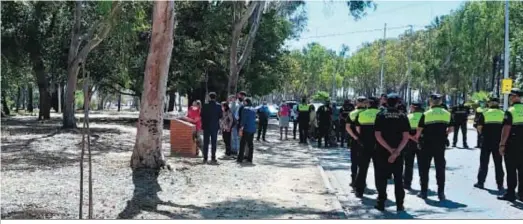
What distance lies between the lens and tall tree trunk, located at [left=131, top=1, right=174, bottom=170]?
1220 centimetres

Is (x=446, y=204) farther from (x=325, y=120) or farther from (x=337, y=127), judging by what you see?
(x=337, y=127)

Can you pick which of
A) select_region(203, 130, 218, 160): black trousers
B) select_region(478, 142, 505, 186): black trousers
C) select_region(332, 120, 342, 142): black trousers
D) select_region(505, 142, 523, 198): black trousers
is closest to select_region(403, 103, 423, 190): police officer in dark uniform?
select_region(478, 142, 505, 186): black trousers

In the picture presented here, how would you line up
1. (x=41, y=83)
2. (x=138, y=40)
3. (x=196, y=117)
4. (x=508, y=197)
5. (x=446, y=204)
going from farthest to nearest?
(x=41, y=83) < (x=138, y=40) < (x=196, y=117) < (x=508, y=197) < (x=446, y=204)

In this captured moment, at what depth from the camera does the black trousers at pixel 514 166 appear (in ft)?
32.5

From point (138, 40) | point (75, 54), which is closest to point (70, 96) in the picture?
point (75, 54)

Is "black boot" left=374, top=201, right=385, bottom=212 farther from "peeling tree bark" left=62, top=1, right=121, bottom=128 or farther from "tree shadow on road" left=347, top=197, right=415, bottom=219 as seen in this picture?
"peeling tree bark" left=62, top=1, right=121, bottom=128

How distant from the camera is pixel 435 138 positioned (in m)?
10.1

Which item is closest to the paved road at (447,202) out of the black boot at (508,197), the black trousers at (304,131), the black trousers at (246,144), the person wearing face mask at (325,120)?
the black boot at (508,197)

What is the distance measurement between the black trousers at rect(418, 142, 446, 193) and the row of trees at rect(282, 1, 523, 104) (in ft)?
134

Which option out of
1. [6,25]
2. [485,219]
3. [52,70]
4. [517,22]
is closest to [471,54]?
[517,22]

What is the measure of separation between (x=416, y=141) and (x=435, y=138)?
353mm

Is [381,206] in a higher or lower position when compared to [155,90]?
lower

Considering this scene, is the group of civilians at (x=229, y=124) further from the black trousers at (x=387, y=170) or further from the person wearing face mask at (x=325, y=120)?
the black trousers at (x=387, y=170)

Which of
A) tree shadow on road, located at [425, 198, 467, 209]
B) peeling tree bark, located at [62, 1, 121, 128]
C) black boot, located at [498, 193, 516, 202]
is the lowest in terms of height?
tree shadow on road, located at [425, 198, 467, 209]
